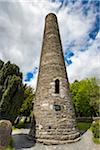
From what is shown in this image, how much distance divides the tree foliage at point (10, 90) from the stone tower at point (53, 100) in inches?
93.7

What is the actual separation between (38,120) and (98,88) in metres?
24.5

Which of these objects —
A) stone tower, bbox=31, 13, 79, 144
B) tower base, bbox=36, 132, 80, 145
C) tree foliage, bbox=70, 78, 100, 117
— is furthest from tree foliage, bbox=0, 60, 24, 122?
tree foliage, bbox=70, 78, 100, 117

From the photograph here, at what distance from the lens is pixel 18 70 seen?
71.6 feet

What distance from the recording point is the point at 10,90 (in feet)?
63.1

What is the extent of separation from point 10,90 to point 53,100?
4507 millimetres

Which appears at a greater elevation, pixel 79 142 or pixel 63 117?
pixel 63 117

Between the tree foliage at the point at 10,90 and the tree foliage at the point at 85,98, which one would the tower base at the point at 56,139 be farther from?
the tree foliage at the point at 85,98

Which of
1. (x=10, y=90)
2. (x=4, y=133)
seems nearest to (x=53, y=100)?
(x=10, y=90)

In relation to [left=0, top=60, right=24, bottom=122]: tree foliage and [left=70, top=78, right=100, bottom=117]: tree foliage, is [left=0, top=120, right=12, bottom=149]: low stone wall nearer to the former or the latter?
[left=0, top=60, right=24, bottom=122]: tree foliage

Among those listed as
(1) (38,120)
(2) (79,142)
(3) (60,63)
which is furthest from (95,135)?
(3) (60,63)

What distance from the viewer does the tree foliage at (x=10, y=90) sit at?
62.5 ft

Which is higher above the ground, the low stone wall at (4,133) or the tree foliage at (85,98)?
the tree foliage at (85,98)

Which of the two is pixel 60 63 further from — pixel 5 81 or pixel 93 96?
pixel 93 96

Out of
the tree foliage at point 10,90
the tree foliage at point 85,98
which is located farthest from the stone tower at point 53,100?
the tree foliage at point 85,98
